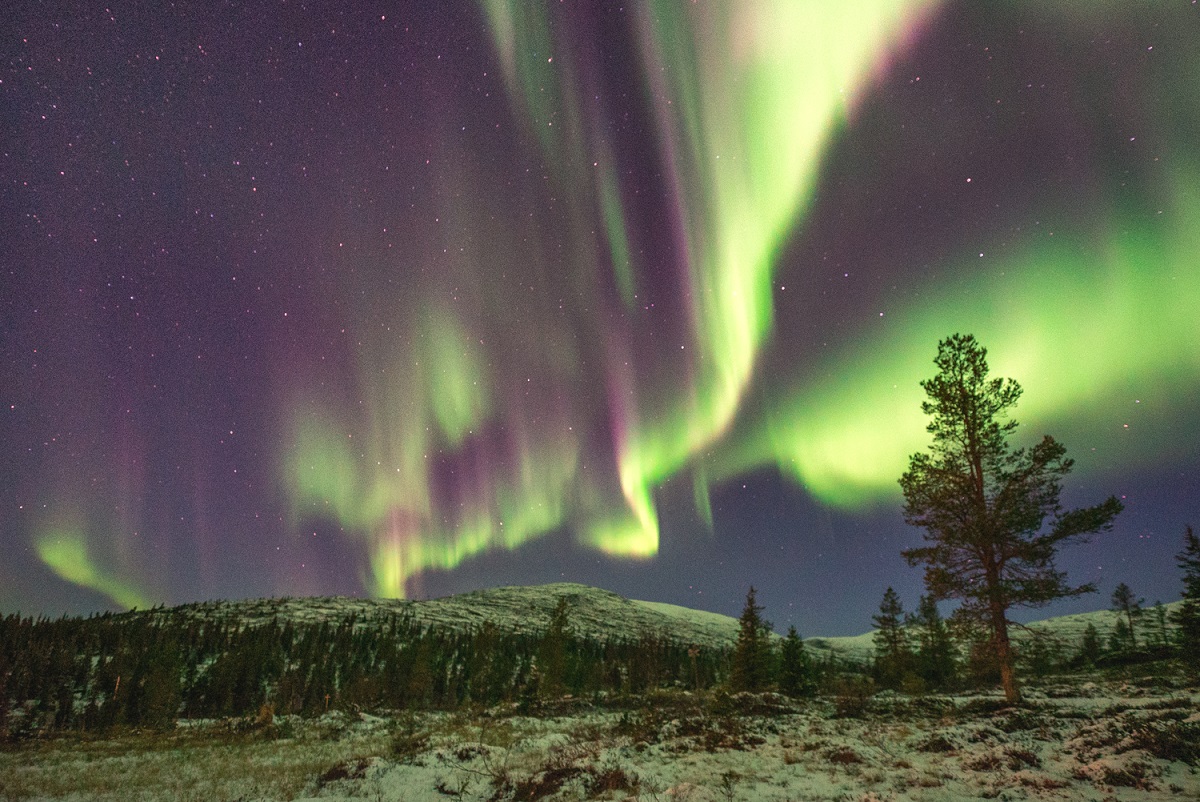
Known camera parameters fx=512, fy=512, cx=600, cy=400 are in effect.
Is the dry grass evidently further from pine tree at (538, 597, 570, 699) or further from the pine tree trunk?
pine tree at (538, 597, 570, 699)

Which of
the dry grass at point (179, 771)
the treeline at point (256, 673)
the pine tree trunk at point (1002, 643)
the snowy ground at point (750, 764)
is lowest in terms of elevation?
the treeline at point (256, 673)

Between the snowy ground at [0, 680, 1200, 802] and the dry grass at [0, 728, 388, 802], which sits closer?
the snowy ground at [0, 680, 1200, 802]

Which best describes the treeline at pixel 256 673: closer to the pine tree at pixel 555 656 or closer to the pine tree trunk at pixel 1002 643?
the pine tree at pixel 555 656

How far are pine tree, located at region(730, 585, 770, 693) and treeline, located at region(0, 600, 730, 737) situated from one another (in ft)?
64.3

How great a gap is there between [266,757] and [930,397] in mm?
31537

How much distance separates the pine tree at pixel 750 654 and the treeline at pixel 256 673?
19611 millimetres

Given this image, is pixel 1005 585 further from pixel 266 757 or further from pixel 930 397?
pixel 266 757

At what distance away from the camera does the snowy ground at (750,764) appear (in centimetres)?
951

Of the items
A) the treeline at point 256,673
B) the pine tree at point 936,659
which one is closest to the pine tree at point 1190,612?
the pine tree at point 936,659

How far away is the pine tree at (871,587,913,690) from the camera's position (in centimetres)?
5509

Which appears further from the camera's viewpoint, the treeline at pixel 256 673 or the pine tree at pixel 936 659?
the treeline at pixel 256 673

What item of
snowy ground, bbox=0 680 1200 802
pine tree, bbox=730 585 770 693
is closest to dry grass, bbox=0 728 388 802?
snowy ground, bbox=0 680 1200 802

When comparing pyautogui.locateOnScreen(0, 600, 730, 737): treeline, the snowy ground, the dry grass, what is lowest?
pyautogui.locateOnScreen(0, 600, 730, 737): treeline

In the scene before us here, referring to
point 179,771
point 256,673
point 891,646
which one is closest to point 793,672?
point 891,646
